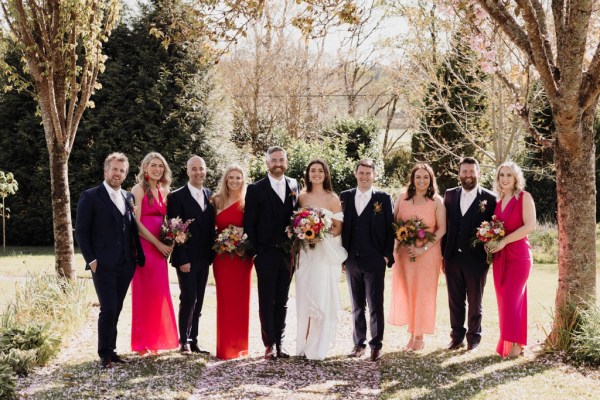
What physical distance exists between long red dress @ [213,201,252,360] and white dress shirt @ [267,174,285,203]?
50 centimetres

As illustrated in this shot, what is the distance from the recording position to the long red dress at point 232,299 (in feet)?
21.9

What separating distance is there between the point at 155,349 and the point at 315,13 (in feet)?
13.2

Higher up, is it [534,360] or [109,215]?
[109,215]

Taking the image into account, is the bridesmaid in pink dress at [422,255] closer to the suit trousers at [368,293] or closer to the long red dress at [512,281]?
the suit trousers at [368,293]

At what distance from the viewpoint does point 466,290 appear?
275 inches

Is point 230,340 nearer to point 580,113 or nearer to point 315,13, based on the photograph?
point 315,13

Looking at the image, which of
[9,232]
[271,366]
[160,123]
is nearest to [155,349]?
[271,366]

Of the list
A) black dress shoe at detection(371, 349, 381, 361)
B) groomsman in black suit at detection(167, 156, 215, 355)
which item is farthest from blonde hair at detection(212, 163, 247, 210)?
black dress shoe at detection(371, 349, 381, 361)

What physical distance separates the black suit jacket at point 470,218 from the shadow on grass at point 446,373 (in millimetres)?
1139

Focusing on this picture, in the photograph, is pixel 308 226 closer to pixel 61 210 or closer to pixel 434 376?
pixel 434 376

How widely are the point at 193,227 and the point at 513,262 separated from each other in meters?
3.49

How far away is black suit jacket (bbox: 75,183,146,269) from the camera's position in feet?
19.9

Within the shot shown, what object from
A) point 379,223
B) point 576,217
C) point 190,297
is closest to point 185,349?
point 190,297

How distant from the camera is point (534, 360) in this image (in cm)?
645
